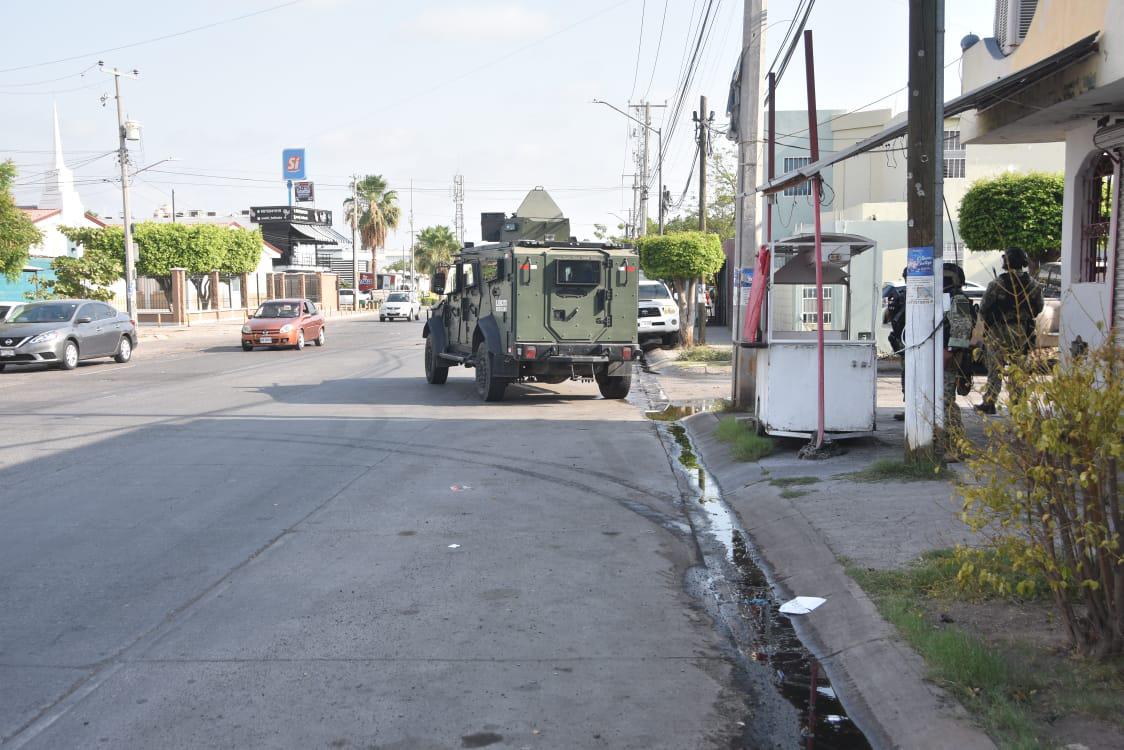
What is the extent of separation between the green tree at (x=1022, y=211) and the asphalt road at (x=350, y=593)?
12.2m

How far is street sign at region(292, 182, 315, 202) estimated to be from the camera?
350 ft

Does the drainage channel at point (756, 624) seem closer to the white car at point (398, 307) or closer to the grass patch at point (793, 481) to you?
the grass patch at point (793, 481)

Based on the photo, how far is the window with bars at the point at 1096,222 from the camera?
12.0 meters

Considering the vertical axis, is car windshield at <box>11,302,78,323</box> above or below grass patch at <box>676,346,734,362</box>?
above

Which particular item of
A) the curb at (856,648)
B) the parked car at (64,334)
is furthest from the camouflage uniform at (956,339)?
the parked car at (64,334)

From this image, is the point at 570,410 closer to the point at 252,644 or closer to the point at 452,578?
the point at 452,578

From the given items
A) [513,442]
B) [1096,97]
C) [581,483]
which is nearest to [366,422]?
[513,442]

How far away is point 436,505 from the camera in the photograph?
28.7 feet

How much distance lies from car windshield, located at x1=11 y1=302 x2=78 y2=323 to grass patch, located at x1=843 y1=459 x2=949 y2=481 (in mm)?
20486

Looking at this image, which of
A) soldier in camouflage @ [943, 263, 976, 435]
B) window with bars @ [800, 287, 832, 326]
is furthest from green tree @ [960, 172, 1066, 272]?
soldier in camouflage @ [943, 263, 976, 435]

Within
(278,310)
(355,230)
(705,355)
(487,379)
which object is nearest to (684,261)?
(705,355)

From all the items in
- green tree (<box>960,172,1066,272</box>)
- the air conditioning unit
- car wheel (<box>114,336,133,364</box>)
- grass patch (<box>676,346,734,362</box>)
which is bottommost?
grass patch (<box>676,346,734,362</box>)

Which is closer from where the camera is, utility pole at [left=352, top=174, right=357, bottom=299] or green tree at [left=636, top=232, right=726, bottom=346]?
green tree at [left=636, top=232, right=726, bottom=346]

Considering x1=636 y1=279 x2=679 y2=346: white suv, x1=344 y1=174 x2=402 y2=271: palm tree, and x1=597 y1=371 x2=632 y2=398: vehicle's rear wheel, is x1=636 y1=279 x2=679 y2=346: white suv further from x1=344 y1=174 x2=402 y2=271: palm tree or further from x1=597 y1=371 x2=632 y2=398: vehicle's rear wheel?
x1=344 y1=174 x2=402 y2=271: palm tree
